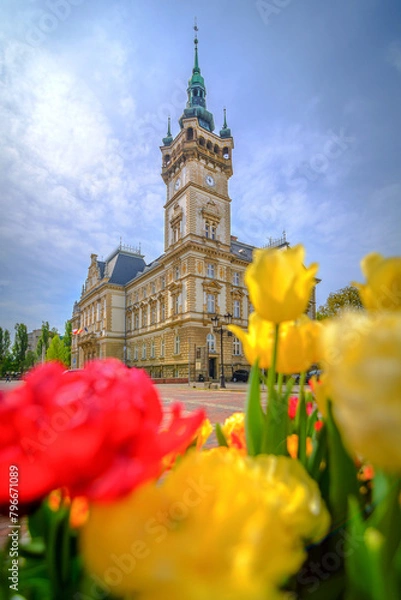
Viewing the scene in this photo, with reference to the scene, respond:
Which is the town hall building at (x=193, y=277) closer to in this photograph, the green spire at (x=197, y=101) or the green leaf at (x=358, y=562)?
the green spire at (x=197, y=101)

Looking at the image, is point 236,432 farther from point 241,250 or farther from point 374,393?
point 241,250

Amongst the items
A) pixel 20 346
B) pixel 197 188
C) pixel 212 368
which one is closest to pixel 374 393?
pixel 212 368

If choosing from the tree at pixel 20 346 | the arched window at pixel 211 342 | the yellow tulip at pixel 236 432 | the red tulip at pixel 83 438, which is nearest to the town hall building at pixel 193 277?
the arched window at pixel 211 342

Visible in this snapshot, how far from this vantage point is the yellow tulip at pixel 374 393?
22 cm

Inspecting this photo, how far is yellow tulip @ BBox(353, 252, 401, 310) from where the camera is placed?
0.41 m

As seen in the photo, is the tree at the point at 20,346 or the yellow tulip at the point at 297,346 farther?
the tree at the point at 20,346

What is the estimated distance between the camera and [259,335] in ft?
1.84

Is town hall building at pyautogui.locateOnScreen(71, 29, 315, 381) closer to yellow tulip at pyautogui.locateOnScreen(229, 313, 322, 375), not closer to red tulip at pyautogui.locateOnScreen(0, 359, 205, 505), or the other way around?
yellow tulip at pyautogui.locateOnScreen(229, 313, 322, 375)

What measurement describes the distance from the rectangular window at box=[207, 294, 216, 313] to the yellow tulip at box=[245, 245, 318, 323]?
22.0 meters

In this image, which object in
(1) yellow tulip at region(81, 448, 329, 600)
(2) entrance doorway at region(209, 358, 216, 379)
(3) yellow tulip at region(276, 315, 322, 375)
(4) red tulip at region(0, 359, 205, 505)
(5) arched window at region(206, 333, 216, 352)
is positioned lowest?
(2) entrance doorway at region(209, 358, 216, 379)

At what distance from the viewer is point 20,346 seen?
149 ft

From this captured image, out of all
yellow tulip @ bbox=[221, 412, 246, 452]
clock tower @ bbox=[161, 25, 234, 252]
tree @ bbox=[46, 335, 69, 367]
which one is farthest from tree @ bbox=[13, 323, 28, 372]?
yellow tulip @ bbox=[221, 412, 246, 452]

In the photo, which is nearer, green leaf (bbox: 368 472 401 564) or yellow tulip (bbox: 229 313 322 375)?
green leaf (bbox: 368 472 401 564)

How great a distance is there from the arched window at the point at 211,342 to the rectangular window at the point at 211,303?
5.65 feet
